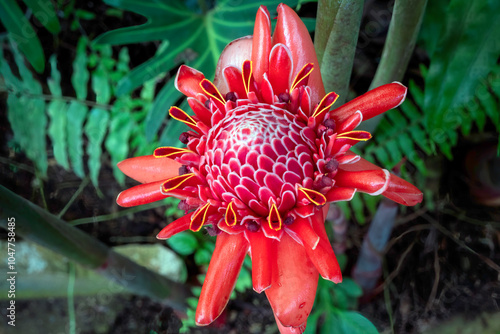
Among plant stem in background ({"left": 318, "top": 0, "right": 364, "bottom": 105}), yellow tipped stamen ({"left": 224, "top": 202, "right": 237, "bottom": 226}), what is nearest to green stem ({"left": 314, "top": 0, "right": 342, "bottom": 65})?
plant stem in background ({"left": 318, "top": 0, "right": 364, "bottom": 105})

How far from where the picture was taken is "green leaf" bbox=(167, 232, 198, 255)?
4.37 feet

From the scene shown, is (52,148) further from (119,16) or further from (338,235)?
(338,235)

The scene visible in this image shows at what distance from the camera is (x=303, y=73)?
0.54 metres

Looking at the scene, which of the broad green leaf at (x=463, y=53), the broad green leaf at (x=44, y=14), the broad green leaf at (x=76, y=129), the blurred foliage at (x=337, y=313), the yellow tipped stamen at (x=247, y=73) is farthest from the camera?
the broad green leaf at (x=76, y=129)

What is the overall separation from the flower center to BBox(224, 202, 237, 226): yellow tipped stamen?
0.05ft

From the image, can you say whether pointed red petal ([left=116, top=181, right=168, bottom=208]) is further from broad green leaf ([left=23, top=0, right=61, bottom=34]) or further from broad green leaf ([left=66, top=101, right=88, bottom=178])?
broad green leaf ([left=66, top=101, right=88, bottom=178])

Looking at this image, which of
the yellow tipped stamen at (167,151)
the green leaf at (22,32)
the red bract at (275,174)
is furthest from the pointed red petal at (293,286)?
the green leaf at (22,32)

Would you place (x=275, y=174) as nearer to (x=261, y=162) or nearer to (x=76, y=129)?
(x=261, y=162)

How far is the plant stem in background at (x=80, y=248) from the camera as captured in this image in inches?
25.3

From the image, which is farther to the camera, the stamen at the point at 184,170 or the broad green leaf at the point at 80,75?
the broad green leaf at the point at 80,75

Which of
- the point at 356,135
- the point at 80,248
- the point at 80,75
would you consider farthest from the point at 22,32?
the point at 356,135

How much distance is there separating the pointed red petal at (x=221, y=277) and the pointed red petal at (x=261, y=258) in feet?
0.09

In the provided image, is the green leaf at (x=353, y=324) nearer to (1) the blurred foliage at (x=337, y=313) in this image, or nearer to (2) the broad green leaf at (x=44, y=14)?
(1) the blurred foliage at (x=337, y=313)

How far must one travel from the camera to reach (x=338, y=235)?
1016 millimetres
